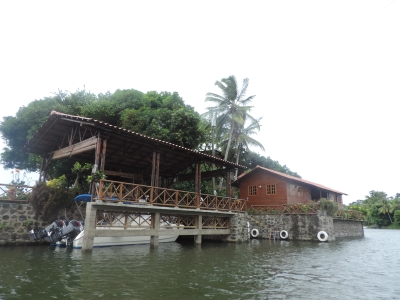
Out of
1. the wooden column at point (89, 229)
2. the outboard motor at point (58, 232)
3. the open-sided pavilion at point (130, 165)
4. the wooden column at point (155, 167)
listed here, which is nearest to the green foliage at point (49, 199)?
the outboard motor at point (58, 232)

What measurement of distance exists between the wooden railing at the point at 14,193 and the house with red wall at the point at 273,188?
17676 millimetres

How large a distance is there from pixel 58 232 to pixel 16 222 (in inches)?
79.7

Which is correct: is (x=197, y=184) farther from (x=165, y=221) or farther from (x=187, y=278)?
(x=187, y=278)

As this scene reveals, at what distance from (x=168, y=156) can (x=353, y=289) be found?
12719 millimetres

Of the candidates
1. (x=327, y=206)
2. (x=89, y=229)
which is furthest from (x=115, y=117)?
(x=327, y=206)

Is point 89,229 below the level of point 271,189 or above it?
below

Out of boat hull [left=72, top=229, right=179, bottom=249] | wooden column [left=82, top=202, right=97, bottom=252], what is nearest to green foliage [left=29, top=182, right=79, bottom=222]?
boat hull [left=72, top=229, right=179, bottom=249]

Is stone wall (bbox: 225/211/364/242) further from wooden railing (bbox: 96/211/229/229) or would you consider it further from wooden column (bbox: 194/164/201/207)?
wooden column (bbox: 194/164/201/207)

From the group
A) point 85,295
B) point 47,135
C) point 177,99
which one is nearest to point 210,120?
point 177,99

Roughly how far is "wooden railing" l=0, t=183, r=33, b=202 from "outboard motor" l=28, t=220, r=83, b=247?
1645 mm

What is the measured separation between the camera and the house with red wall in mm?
23717

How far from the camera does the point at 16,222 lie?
12.9 m

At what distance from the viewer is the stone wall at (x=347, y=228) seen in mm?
24969

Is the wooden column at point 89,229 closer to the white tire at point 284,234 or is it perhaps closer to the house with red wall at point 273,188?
the white tire at point 284,234
